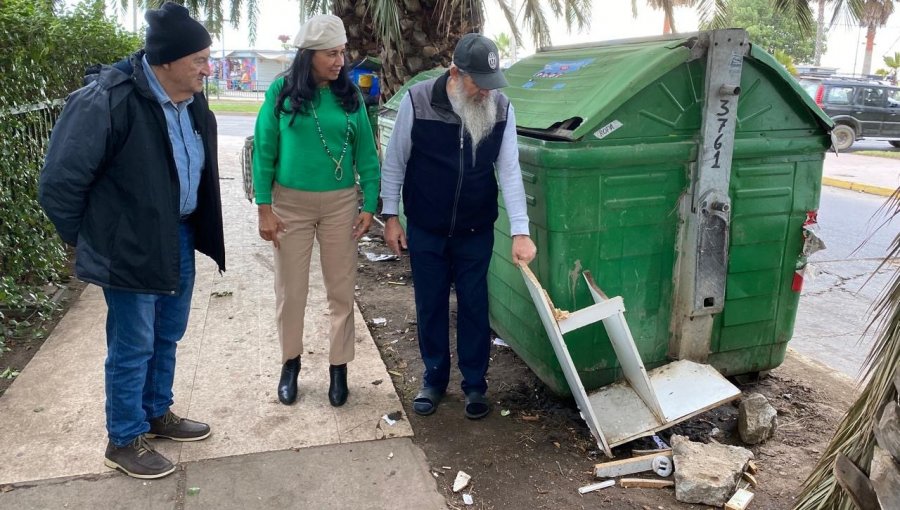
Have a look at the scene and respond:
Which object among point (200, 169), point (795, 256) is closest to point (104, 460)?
point (200, 169)

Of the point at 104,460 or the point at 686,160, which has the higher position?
the point at 686,160

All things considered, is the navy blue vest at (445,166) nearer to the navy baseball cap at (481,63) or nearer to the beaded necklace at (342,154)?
the navy baseball cap at (481,63)

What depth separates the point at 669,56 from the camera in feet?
10.5

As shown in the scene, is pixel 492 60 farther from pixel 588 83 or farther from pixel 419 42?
pixel 419 42

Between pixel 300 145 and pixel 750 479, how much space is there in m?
2.40

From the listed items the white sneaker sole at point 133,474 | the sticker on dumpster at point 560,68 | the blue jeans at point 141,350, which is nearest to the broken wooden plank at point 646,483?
the white sneaker sole at point 133,474

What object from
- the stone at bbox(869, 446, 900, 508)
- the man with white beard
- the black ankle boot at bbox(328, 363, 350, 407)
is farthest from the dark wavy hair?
the stone at bbox(869, 446, 900, 508)

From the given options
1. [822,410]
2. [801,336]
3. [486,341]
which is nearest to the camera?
[486,341]

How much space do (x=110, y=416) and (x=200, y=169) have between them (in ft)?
3.46

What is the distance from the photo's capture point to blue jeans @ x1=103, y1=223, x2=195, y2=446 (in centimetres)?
272

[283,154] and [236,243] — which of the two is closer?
[283,154]

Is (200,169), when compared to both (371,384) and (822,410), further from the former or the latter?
(822,410)

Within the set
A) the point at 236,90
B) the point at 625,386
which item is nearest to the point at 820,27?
the point at 625,386

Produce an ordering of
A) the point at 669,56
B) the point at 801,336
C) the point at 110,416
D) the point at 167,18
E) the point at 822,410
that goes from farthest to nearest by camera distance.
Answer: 1. the point at 801,336
2. the point at 822,410
3. the point at 669,56
4. the point at 110,416
5. the point at 167,18
